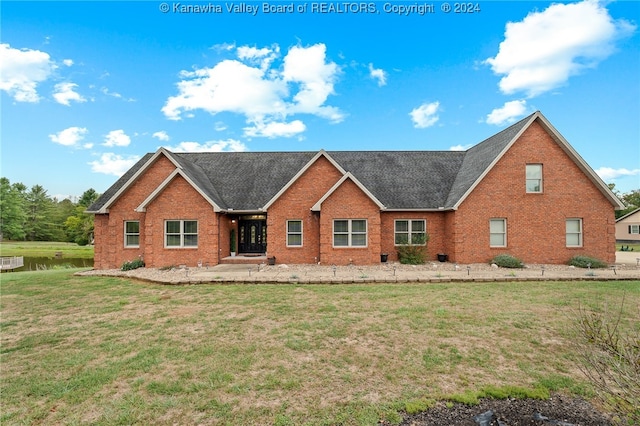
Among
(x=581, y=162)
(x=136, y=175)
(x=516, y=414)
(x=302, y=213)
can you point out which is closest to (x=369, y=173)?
(x=302, y=213)

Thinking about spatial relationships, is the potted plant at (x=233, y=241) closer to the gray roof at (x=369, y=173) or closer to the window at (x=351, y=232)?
the gray roof at (x=369, y=173)

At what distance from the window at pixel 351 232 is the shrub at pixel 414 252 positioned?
2.69 metres

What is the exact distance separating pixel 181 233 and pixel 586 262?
23881 mm

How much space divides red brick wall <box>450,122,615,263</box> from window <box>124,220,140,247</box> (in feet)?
65.8

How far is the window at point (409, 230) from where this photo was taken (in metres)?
19.2

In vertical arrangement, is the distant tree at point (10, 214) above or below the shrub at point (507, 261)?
above

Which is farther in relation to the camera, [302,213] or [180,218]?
[302,213]

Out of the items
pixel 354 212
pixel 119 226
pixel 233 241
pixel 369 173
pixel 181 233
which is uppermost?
pixel 369 173

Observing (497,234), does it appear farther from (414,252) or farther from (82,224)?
(82,224)

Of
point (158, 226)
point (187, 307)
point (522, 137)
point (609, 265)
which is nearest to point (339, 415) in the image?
point (187, 307)

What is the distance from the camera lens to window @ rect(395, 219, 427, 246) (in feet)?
63.1

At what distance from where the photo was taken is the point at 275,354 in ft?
19.7

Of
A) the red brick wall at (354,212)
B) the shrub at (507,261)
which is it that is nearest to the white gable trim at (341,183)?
the red brick wall at (354,212)

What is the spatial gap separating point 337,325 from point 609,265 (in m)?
19.1
